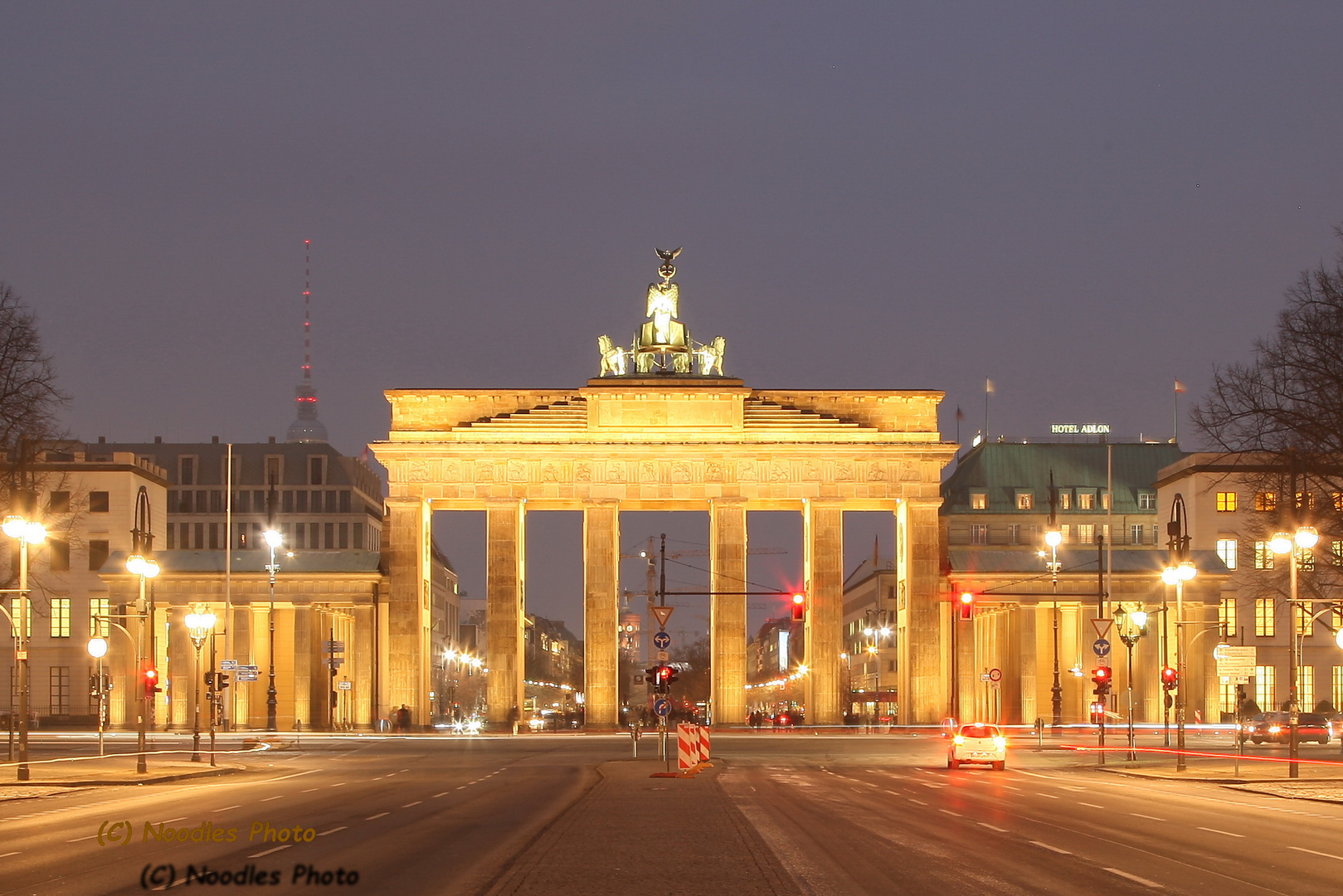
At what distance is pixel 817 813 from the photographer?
113 feet

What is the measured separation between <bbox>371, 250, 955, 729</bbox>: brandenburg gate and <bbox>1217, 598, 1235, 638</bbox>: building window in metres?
19.9

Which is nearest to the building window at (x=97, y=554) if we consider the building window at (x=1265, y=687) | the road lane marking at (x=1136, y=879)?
the building window at (x=1265, y=687)

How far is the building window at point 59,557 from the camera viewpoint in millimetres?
106688

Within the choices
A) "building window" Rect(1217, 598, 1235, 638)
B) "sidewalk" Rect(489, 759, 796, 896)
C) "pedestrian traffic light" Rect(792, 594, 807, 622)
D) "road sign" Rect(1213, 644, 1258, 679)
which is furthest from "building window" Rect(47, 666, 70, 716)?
"road sign" Rect(1213, 644, 1258, 679)

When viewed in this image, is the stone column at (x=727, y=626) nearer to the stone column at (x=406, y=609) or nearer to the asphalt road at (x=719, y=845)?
the stone column at (x=406, y=609)

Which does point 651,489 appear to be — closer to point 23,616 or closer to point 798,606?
point 798,606

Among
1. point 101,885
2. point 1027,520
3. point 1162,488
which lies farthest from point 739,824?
point 1027,520

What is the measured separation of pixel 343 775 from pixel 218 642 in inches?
1840

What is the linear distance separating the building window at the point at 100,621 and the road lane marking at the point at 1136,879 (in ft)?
261

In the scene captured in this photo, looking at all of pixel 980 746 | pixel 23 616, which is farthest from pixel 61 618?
pixel 980 746

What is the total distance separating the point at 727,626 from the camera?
92.8 meters

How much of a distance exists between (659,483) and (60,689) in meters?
40.0

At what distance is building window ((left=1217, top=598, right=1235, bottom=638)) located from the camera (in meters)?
103

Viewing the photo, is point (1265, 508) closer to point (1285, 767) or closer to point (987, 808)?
point (1285, 767)
